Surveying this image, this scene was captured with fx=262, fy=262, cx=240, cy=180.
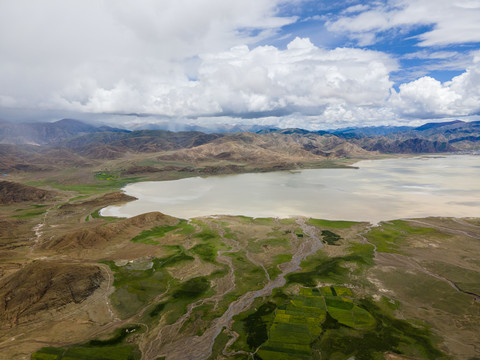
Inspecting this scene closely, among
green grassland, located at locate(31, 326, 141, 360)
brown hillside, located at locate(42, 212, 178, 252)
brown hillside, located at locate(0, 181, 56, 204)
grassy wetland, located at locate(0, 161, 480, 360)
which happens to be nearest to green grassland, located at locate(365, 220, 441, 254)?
grassy wetland, located at locate(0, 161, 480, 360)

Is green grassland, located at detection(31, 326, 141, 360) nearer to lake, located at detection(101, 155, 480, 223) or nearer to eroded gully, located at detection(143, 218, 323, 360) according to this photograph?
eroded gully, located at detection(143, 218, 323, 360)

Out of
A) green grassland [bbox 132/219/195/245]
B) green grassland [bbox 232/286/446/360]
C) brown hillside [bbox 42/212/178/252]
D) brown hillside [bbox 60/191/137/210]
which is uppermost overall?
green grassland [bbox 232/286/446/360]

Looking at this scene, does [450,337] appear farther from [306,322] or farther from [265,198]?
[265,198]

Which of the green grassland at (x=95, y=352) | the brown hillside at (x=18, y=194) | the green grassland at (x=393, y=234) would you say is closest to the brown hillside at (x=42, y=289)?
the green grassland at (x=95, y=352)

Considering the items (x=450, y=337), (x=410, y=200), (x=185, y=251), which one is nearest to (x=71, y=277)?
(x=185, y=251)

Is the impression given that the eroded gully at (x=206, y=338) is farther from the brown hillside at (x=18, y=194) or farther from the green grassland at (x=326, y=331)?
the brown hillside at (x=18, y=194)

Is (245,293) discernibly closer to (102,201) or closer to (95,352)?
(95,352)
